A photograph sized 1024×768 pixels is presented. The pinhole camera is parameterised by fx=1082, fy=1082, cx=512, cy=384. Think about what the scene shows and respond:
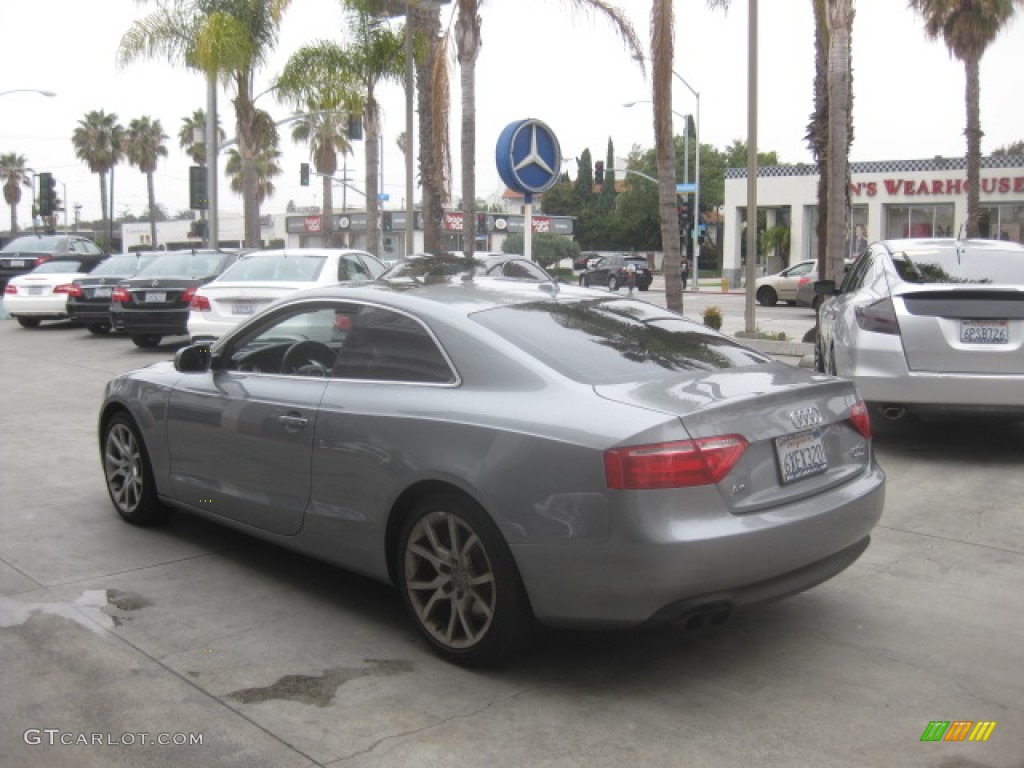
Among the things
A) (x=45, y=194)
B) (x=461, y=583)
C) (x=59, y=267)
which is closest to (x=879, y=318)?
(x=461, y=583)

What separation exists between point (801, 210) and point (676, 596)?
149ft

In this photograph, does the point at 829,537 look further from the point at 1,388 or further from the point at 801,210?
the point at 801,210

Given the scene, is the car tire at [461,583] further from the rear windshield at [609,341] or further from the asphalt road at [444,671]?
the rear windshield at [609,341]

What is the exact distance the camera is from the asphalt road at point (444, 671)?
3555mm

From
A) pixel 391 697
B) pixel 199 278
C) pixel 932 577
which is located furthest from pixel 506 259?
pixel 391 697

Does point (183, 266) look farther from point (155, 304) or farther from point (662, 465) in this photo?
point (662, 465)

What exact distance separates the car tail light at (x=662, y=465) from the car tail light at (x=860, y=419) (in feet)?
3.45

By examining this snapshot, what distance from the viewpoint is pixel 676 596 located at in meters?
3.72

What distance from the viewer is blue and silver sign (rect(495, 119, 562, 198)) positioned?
11.0 meters

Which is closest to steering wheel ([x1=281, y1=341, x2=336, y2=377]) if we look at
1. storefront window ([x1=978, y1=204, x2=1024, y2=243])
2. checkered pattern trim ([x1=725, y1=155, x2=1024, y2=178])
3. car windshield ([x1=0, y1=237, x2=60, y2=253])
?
car windshield ([x1=0, y1=237, x2=60, y2=253])

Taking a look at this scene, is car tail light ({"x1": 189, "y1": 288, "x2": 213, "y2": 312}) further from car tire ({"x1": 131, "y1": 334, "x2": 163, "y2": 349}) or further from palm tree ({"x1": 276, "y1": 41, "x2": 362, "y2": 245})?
palm tree ({"x1": 276, "y1": 41, "x2": 362, "y2": 245})

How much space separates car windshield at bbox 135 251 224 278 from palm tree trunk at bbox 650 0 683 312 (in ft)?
23.1

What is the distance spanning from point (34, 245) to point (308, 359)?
81.2ft

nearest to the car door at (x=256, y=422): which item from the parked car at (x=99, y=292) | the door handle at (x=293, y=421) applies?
the door handle at (x=293, y=421)
